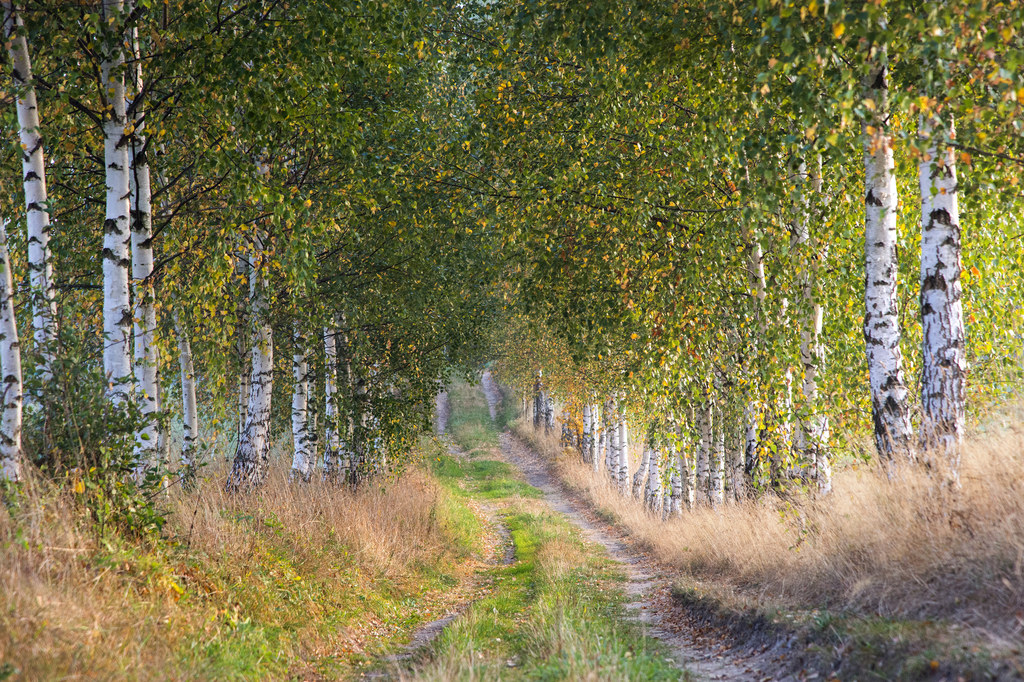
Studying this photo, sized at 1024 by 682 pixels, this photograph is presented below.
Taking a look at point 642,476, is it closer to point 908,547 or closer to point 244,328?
point 244,328

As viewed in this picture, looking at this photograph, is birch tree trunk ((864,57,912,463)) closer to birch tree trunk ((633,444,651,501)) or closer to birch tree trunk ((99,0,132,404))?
birch tree trunk ((99,0,132,404))

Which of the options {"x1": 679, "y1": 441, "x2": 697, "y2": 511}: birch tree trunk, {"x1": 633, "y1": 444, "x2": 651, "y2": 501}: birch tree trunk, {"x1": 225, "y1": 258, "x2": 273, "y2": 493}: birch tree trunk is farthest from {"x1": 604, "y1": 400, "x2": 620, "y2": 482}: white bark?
{"x1": 225, "y1": 258, "x2": 273, "y2": 493}: birch tree trunk

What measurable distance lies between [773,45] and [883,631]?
17.0ft

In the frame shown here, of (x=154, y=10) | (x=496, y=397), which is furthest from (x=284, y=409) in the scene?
(x=496, y=397)

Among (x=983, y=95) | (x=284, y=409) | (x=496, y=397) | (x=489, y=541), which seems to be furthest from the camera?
(x=496, y=397)

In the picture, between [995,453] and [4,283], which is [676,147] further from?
[4,283]

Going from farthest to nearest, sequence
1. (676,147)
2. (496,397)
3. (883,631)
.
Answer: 1. (496,397)
2. (676,147)
3. (883,631)

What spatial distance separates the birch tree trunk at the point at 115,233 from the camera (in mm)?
7055

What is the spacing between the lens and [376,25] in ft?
28.4

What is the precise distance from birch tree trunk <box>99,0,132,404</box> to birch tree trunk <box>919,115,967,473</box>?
25.5ft

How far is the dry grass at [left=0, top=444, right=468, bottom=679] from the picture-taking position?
4.85 metres

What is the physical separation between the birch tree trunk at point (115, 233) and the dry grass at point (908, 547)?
7229 mm

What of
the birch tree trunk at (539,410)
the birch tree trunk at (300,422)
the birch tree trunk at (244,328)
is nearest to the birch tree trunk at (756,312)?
the birch tree trunk at (244,328)

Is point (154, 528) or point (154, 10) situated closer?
point (154, 528)
